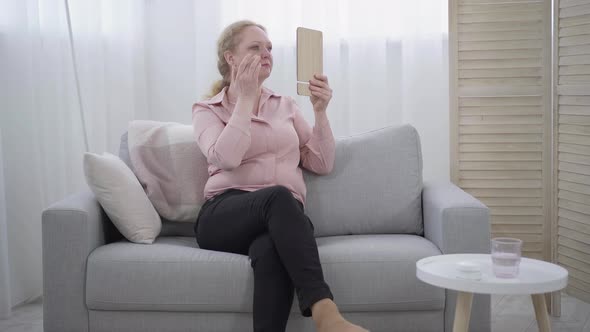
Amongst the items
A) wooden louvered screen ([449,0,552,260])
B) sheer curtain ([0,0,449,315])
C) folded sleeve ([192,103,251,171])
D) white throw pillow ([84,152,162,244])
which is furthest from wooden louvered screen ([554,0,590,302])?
white throw pillow ([84,152,162,244])

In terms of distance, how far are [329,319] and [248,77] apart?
0.86 meters

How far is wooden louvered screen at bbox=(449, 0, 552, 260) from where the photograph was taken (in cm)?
332

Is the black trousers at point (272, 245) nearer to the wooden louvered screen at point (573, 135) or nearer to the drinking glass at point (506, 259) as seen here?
the drinking glass at point (506, 259)

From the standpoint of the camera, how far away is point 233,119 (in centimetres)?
255

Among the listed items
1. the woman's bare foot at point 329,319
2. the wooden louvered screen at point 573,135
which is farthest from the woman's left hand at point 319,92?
the wooden louvered screen at point 573,135

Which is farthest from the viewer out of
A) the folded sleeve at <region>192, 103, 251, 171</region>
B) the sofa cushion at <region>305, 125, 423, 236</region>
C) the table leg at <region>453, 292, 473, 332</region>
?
the sofa cushion at <region>305, 125, 423, 236</region>

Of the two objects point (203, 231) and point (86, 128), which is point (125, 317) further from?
point (86, 128)

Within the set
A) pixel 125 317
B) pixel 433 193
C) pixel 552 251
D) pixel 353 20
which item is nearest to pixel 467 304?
pixel 433 193

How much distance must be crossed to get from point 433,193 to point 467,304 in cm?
82

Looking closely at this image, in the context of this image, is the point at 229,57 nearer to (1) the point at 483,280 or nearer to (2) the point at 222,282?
(2) the point at 222,282

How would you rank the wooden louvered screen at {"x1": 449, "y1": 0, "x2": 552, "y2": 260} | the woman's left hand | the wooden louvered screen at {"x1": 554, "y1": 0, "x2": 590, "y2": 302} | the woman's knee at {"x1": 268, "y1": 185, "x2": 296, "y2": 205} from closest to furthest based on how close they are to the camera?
the woman's knee at {"x1": 268, "y1": 185, "x2": 296, "y2": 205}, the woman's left hand, the wooden louvered screen at {"x1": 554, "y1": 0, "x2": 590, "y2": 302}, the wooden louvered screen at {"x1": 449, "y1": 0, "x2": 552, "y2": 260}

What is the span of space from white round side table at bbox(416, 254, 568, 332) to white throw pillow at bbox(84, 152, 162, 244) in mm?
1013

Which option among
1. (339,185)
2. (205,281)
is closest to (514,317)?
(339,185)

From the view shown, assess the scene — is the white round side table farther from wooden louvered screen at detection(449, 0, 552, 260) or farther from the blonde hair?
wooden louvered screen at detection(449, 0, 552, 260)
